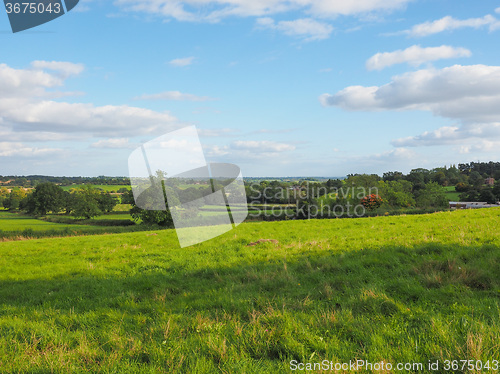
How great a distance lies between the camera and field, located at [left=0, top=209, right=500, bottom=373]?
4.24 metres

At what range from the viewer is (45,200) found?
87.9 metres

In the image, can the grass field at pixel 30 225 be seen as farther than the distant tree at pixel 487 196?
No

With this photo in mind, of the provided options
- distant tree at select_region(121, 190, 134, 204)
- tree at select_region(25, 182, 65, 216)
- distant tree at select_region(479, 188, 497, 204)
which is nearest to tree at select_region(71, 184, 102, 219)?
tree at select_region(25, 182, 65, 216)

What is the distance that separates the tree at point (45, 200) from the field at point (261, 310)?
301ft

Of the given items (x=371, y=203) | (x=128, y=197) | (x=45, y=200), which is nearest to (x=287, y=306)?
(x=128, y=197)

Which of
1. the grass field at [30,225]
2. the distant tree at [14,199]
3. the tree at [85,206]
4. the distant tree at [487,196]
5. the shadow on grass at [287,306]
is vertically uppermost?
the distant tree at [14,199]

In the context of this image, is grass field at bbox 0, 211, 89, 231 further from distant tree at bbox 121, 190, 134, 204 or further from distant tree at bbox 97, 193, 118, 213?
distant tree at bbox 97, 193, 118, 213

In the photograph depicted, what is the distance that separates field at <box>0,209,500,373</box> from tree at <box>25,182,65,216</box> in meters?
91.6

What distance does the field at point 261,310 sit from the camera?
4.24 metres

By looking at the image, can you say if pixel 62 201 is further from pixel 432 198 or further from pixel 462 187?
pixel 462 187

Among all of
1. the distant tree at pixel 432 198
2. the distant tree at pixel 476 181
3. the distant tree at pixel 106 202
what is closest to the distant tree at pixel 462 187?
the distant tree at pixel 476 181

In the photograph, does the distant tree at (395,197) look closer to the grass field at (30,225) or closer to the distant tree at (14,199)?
the grass field at (30,225)

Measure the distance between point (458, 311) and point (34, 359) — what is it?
7423 millimetres

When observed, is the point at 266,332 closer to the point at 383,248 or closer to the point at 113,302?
the point at 113,302
